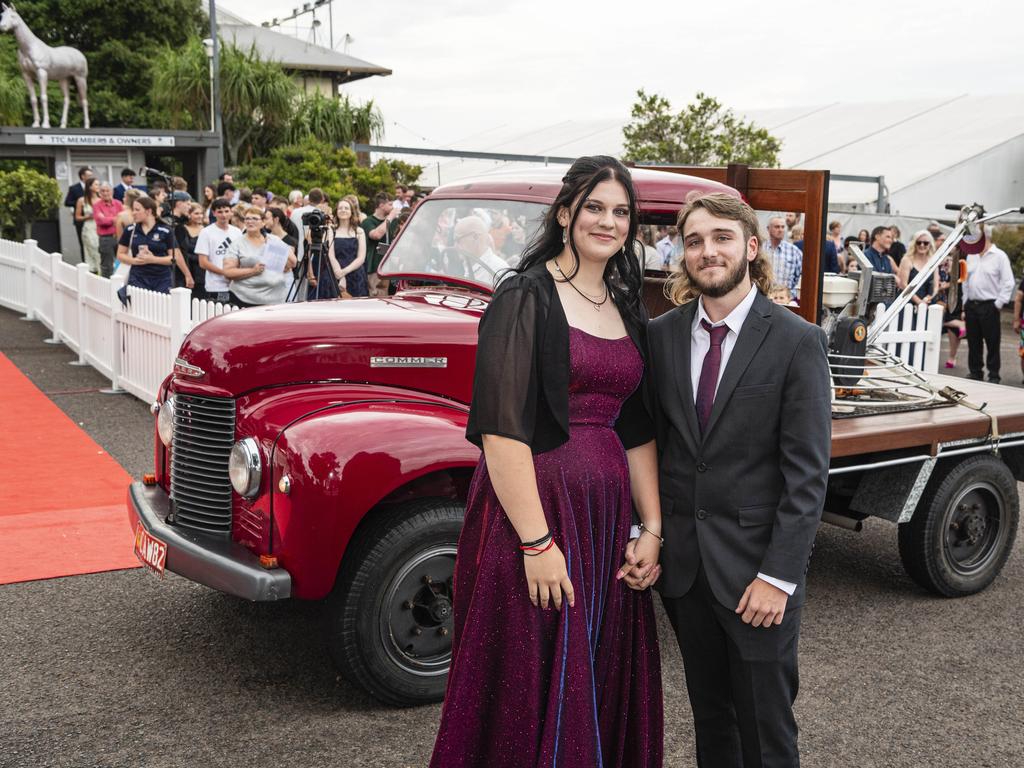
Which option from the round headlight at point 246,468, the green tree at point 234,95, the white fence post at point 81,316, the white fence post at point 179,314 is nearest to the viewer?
the round headlight at point 246,468

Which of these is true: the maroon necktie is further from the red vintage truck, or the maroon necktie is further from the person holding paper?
the person holding paper

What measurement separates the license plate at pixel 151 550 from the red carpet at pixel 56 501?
1359 mm

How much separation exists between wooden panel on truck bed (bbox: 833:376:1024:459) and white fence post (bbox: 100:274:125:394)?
754cm

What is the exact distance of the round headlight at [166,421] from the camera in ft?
14.6

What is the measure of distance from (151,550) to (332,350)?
1.10 meters

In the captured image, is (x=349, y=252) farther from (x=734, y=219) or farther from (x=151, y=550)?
(x=734, y=219)

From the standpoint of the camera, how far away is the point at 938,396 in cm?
544

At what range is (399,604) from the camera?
3938 millimetres

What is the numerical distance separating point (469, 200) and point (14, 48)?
39.8 meters

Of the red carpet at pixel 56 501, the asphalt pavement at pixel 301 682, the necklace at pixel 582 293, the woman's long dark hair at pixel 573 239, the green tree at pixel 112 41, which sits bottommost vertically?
the asphalt pavement at pixel 301 682

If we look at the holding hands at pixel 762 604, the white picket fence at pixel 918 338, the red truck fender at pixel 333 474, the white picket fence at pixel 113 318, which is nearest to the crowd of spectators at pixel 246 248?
the white picket fence at pixel 113 318

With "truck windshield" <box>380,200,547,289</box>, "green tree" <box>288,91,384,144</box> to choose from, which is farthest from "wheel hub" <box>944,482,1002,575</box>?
"green tree" <box>288,91,384,144</box>

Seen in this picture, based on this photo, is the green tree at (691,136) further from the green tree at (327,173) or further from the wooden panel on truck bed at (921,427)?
the wooden panel on truck bed at (921,427)

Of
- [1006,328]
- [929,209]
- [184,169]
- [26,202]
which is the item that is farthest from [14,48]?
[1006,328]
